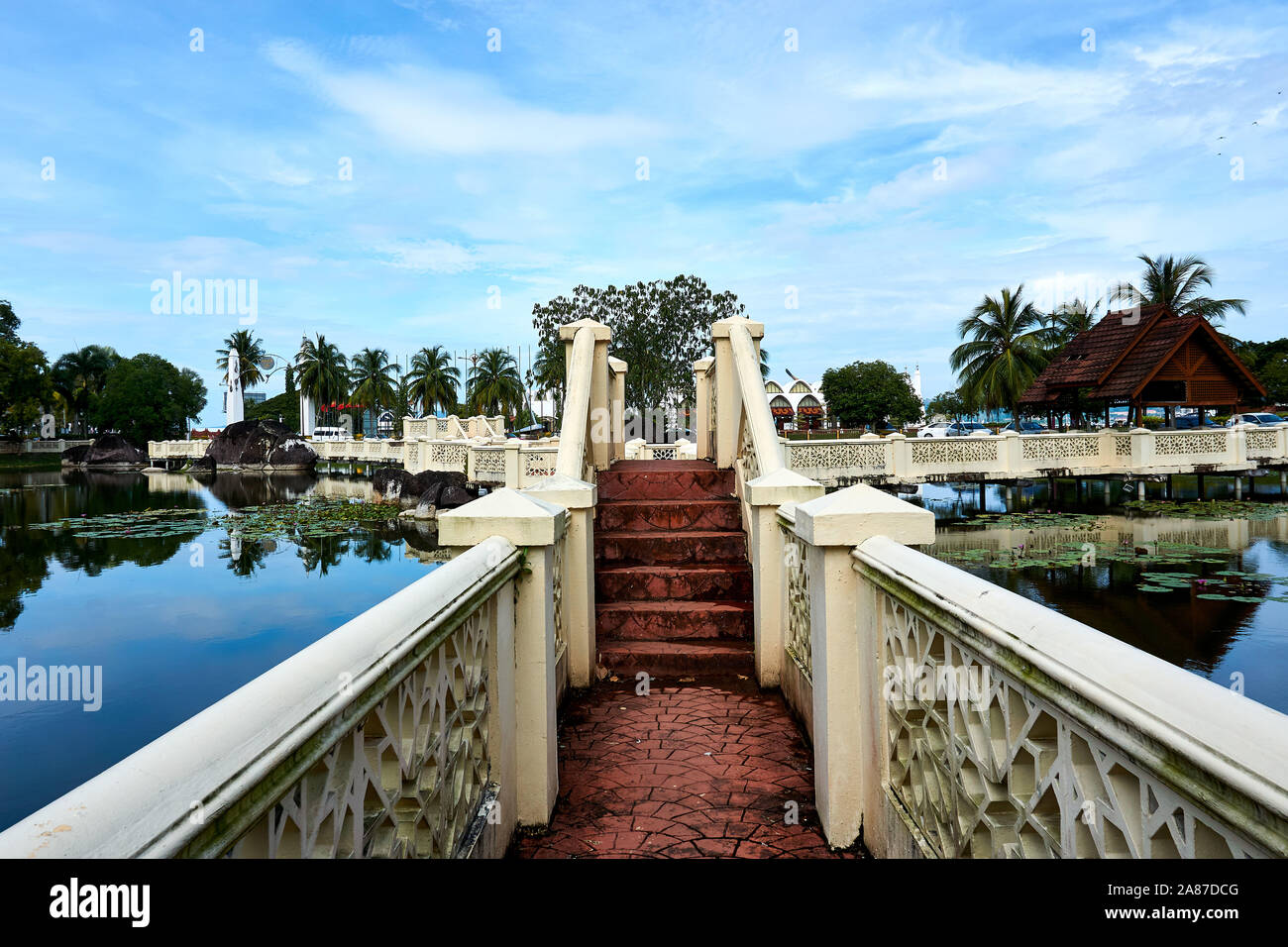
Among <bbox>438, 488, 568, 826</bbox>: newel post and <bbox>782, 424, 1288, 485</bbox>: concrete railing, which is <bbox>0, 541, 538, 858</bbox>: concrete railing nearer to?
<bbox>438, 488, 568, 826</bbox>: newel post

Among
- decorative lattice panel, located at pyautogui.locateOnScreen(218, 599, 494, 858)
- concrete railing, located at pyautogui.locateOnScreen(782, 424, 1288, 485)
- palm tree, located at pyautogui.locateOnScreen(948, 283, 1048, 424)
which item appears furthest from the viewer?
palm tree, located at pyautogui.locateOnScreen(948, 283, 1048, 424)

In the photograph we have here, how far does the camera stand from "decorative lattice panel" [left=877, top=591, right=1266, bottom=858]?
1.39 m

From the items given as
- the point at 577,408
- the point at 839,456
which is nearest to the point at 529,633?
the point at 577,408

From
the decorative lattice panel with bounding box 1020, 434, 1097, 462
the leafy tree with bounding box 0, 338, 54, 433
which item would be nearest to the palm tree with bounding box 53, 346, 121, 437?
the leafy tree with bounding box 0, 338, 54, 433

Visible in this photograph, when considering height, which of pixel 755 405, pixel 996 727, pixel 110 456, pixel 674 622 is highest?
pixel 110 456

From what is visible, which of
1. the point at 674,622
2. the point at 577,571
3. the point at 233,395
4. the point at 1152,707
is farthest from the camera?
the point at 233,395

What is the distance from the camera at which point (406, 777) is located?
6.85 ft

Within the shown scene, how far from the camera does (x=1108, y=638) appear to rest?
1591mm

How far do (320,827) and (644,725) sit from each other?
338 centimetres

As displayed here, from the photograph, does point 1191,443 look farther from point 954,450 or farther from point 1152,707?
point 1152,707

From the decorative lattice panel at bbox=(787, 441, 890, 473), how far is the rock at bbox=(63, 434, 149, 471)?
46179 millimetres

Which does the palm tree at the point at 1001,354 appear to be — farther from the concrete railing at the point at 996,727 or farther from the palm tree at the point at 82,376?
the palm tree at the point at 82,376

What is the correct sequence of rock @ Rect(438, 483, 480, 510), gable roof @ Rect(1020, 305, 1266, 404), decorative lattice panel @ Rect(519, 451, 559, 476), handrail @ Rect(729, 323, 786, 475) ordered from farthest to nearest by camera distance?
rock @ Rect(438, 483, 480, 510) < gable roof @ Rect(1020, 305, 1266, 404) < decorative lattice panel @ Rect(519, 451, 559, 476) < handrail @ Rect(729, 323, 786, 475)

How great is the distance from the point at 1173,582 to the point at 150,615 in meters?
15.3
